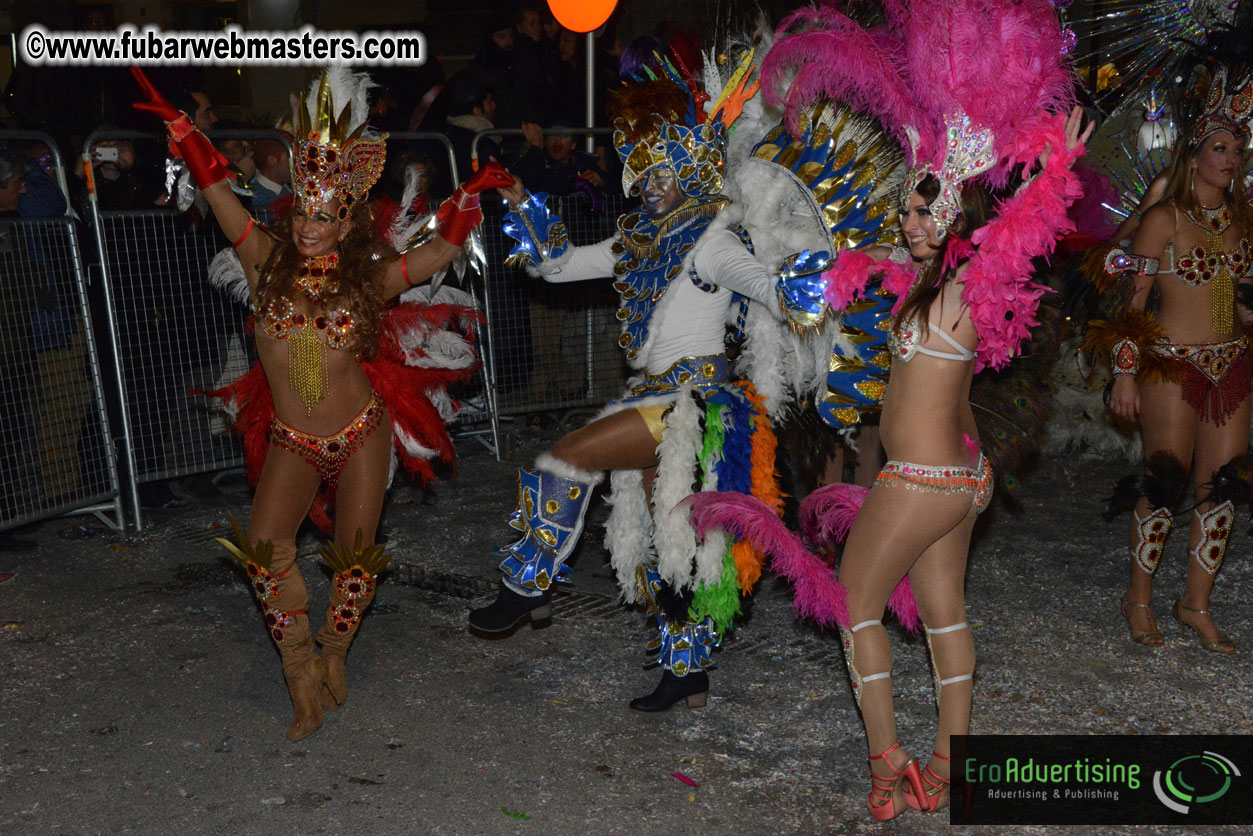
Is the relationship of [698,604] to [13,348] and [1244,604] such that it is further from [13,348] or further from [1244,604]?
[13,348]

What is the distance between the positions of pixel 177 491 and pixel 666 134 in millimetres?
4231

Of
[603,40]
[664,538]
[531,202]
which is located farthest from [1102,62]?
[603,40]

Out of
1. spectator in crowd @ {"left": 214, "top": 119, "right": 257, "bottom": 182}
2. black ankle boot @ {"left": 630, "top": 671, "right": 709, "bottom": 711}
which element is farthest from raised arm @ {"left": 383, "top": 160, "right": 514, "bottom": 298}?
spectator in crowd @ {"left": 214, "top": 119, "right": 257, "bottom": 182}

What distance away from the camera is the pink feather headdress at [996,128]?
2814 millimetres

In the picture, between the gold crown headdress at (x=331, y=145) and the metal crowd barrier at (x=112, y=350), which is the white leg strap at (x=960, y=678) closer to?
the gold crown headdress at (x=331, y=145)

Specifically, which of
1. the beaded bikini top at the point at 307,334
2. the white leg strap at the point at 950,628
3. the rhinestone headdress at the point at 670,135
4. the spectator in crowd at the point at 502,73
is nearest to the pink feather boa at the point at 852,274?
the rhinestone headdress at the point at 670,135

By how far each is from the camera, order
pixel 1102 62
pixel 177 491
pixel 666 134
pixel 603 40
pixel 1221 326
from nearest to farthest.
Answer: pixel 666 134, pixel 1221 326, pixel 1102 62, pixel 177 491, pixel 603 40

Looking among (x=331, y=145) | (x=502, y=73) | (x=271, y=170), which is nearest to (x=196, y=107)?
(x=271, y=170)

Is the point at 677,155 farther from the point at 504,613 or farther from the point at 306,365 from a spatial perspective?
the point at 504,613

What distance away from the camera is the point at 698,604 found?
3.82 m

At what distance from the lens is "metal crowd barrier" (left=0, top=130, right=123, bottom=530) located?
5648 millimetres

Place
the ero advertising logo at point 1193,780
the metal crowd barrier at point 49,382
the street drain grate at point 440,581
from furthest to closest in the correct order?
the metal crowd barrier at point 49,382, the street drain grate at point 440,581, the ero advertising logo at point 1193,780

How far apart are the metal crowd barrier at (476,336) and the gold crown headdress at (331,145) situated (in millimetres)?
3079

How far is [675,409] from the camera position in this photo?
377 centimetres
